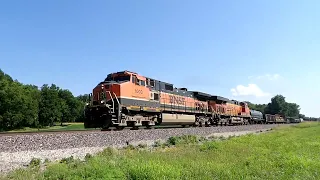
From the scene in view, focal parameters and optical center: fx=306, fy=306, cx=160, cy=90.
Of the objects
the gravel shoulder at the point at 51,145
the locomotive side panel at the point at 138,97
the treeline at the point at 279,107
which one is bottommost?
the gravel shoulder at the point at 51,145

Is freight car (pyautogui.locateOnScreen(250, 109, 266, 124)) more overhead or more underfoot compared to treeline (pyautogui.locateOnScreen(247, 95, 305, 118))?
more underfoot

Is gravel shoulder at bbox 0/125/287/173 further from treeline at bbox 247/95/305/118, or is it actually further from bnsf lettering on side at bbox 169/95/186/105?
treeline at bbox 247/95/305/118

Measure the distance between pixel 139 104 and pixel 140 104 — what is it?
0.15 m

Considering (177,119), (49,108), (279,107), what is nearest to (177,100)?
(177,119)

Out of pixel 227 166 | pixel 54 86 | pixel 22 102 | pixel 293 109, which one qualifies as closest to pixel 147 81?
pixel 227 166

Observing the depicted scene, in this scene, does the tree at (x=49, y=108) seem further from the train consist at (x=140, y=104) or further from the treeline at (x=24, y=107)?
the train consist at (x=140, y=104)

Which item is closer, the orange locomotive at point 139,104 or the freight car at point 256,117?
the orange locomotive at point 139,104

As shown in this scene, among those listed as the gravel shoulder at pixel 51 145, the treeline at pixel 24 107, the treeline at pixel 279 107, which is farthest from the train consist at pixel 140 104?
the treeline at pixel 279 107

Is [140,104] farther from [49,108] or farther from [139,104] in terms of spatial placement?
[49,108]

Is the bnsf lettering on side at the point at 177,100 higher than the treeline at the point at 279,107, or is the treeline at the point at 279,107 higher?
the treeline at the point at 279,107

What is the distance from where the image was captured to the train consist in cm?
1794

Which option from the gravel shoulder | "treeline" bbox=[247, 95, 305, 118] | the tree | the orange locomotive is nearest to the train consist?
the orange locomotive

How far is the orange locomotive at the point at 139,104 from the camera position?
17922 mm

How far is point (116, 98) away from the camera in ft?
59.1
